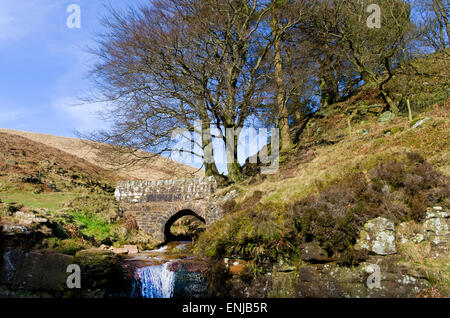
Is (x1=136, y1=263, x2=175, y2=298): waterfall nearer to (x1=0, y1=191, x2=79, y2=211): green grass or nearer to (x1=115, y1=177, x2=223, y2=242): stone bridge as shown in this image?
(x1=115, y1=177, x2=223, y2=242): stone bridge

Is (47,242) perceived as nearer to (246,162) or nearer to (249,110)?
(249,110)

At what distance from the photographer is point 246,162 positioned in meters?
19.7

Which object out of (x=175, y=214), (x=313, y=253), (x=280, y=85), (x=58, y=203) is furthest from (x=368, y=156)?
(x=58, y=203)

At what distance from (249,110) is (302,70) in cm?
479

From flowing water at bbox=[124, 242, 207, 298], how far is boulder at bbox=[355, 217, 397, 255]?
423 centimetres

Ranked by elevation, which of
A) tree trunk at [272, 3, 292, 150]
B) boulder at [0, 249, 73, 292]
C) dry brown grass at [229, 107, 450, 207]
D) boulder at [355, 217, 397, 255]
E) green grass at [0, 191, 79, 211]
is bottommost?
boulder at [0, 249, 73, 292]

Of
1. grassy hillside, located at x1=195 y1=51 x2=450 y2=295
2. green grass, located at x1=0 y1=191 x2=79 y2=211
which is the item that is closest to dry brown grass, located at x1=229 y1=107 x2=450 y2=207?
grassy hillside, located at x1=195 y1=51 x2=450 y2=295

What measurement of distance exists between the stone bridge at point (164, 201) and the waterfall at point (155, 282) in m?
4.01

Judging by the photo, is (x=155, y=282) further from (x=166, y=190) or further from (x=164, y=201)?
(x=166, y=190)

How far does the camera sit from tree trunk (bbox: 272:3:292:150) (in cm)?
1603

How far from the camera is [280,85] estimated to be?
15.6 metres

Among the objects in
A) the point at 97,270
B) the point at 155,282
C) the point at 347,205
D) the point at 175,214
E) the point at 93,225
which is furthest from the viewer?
the point at 175,214

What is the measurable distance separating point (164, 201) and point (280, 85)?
27.4 ft
